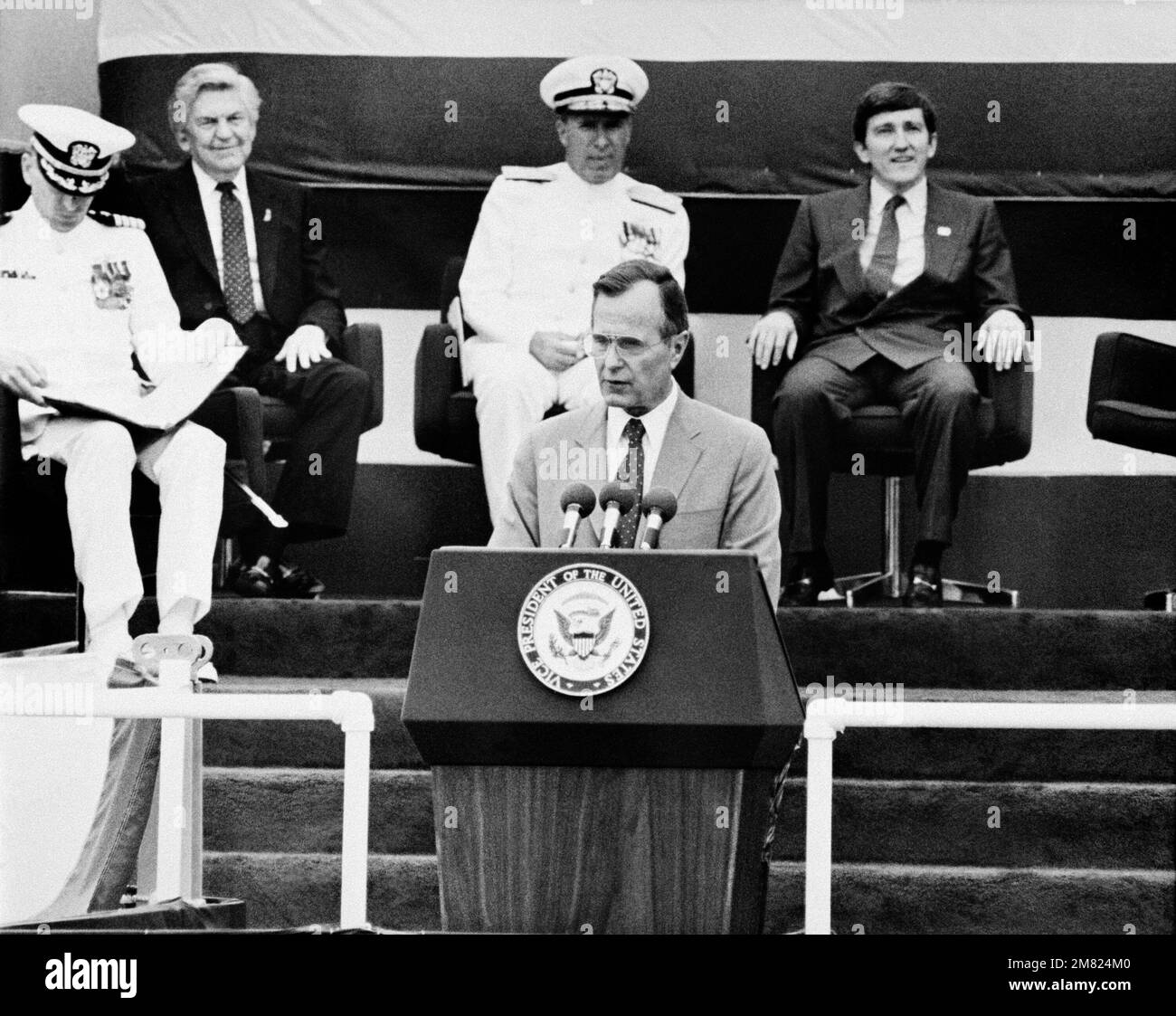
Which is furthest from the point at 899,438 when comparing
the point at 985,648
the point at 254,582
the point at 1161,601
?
the point at 254,582

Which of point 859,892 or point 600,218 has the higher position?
point 600,218

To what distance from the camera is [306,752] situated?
13.3 feet

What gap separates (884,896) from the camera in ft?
12.1

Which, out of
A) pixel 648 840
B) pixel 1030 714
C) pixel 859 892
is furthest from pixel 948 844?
pixel 648 840

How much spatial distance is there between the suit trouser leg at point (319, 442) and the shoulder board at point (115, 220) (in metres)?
0.47

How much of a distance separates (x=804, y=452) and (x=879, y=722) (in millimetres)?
2078

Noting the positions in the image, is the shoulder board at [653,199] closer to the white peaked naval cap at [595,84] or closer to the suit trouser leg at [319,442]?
the white peaked naval cap at [595,84]

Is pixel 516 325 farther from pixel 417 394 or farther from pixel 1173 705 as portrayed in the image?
pixel 1173 705

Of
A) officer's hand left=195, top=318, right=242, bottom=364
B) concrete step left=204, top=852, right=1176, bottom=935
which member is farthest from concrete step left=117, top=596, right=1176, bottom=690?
officer's hand left=195, top=318, right=242, bottom=364

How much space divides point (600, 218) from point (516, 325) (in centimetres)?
39

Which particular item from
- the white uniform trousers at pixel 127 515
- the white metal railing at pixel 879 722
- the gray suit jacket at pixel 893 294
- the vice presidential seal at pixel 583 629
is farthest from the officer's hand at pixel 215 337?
the white metal railing at pixel 879 722

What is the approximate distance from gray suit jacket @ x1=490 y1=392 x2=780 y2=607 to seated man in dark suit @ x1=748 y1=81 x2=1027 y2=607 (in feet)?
4.39

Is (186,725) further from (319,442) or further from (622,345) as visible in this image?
(319,442)

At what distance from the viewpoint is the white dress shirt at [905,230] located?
484 centimetres
